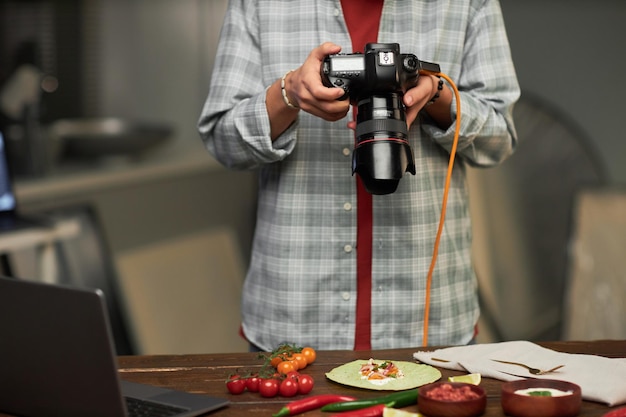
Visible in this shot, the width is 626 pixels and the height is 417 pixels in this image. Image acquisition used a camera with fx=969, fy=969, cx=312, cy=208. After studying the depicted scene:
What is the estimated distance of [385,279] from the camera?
1849 millimetres

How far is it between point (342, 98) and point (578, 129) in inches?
113

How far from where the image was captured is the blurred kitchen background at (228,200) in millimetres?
3836

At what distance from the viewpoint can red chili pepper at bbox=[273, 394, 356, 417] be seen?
132cm

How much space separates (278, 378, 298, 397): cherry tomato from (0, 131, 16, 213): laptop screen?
1985 millimetres

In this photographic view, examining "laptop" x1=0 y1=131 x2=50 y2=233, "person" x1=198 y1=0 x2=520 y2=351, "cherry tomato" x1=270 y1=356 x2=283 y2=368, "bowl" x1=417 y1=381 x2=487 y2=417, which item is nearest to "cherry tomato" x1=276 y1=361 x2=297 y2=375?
"cherry tomato" x1=270 y1=356 x2=283 y2=368

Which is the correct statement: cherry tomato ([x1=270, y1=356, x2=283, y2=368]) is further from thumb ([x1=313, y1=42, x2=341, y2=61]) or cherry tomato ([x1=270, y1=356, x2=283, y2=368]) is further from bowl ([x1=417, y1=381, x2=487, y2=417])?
thumb ([x1=313, y1=42, x2=341, y2=61])

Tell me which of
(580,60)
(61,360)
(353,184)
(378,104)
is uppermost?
(580,60)

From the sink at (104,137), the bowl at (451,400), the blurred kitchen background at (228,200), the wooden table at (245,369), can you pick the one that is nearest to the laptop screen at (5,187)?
the blurred kitchen background at (228,200)

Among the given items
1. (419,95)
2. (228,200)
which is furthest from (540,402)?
(228,200)

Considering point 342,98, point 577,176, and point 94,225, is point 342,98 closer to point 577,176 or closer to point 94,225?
point 94,225

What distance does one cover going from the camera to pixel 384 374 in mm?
1456

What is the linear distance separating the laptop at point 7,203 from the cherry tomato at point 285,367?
183 centimetres

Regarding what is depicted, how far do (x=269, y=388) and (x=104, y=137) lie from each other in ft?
11.1

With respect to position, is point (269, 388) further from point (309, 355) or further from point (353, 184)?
point (353, 184)
